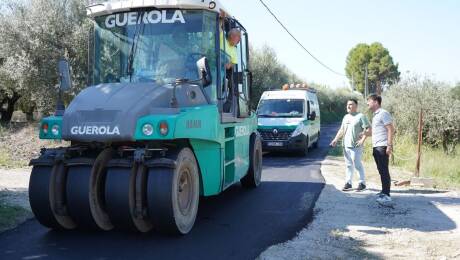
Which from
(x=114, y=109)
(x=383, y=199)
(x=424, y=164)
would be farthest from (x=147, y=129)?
(x=424, y=164)

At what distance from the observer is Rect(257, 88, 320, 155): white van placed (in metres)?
15.9

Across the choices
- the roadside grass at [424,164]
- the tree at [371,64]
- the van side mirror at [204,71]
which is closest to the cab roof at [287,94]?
the roadside grass at [424,164]

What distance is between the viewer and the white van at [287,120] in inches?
627

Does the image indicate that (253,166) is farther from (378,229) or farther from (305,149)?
(305,149)

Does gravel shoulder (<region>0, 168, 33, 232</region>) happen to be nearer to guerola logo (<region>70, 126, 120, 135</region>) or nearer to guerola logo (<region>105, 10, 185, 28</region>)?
guerola logo (<region>70, 126, 120, 135</region>)

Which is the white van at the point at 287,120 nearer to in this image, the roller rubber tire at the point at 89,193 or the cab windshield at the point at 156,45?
the cab windshield at the point at 156,45

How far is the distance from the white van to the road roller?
826 centimetres

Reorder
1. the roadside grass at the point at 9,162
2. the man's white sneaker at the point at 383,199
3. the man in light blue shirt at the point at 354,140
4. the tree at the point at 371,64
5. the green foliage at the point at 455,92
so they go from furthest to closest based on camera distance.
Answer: the tree at the point at 371,64 → the green foliage at the point at 455,92 → the roadside grass at the point at 9,162 → the man in light blue shirt at the point at 354,140 → the man's white sneaker at the point at 383,199

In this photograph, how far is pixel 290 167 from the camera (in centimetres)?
1338

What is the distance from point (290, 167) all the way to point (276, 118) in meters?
3.39

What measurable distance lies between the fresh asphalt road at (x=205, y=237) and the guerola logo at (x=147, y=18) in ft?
9.40

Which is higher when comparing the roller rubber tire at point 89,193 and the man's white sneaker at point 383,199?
the roller rubber tire at point 89,193

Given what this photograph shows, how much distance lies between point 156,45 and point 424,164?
30.4 ft

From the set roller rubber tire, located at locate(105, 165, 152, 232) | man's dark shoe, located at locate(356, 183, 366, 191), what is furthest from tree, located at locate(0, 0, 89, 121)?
roller rubber tire, located at locate(105, 165, 152, 232)
